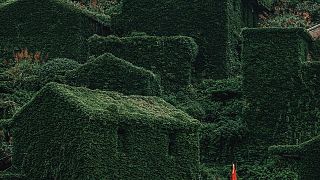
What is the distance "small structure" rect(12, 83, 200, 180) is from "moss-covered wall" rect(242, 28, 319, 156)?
737 centimetres

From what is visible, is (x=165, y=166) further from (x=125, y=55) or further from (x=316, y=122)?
(x=125, y=55)

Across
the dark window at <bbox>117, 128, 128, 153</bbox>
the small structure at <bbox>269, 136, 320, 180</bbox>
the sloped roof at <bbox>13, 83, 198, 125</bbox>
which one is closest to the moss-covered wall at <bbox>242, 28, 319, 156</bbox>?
the sloped roof at <bbox>13, 83, 198, 125</bbox>

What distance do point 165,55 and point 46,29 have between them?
9326mm

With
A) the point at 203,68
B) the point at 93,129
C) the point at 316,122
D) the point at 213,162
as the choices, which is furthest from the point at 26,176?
the point at 203,68

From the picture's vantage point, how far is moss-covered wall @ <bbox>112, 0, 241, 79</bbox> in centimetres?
5100

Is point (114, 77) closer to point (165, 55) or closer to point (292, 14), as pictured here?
point (165, 55)

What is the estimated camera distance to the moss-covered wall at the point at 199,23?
167 feet

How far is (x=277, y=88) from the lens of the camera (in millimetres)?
42188

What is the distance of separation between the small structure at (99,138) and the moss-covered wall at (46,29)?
17553 mm

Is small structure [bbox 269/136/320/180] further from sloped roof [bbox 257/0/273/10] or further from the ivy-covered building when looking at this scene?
sloped roof [bbox 257/0/273/10]

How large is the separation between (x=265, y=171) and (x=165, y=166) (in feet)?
22.8

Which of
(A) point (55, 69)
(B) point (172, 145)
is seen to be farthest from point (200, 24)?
(B) point (172, 145)

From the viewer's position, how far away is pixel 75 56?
52844 mm

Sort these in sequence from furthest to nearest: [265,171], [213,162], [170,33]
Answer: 1. [170,33]
2. [213,162]
3. [265,171]
